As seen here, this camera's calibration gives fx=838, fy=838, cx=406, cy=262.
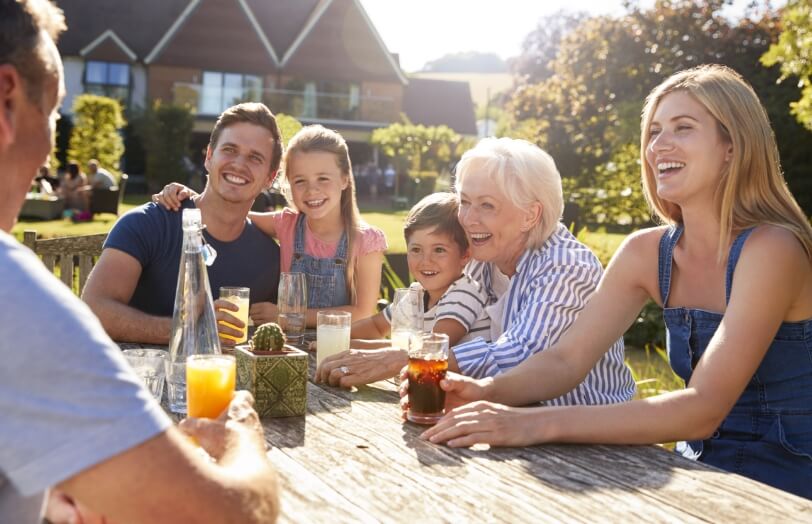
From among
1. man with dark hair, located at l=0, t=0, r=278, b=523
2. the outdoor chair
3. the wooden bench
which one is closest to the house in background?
the outdoor chair

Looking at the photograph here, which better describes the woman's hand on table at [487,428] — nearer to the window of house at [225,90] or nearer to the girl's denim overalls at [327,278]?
the girl's denim overalls at [327,278]

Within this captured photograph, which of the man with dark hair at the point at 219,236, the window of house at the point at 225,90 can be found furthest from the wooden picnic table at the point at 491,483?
the window of house at the point at 225,90

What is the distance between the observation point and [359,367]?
8.56 feet

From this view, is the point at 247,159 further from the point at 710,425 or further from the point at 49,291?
the point at 49,291

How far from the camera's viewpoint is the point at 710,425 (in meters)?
2.21

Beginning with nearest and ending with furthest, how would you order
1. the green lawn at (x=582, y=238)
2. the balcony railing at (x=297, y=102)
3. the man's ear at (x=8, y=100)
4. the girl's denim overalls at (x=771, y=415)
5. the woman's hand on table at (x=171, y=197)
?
the man's ear at (x=8, y=100) < the girl's denim overalls at (x=771, y=415) < the woman's hand on table at (x=171, y=197) < the green lawn at (x=582, y=238) < the balcony railing at (x=297, y=102)

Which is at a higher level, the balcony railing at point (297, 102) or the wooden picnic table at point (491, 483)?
the balcony railing at point (297, 102)

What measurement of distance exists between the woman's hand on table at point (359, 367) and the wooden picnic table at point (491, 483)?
0.42m

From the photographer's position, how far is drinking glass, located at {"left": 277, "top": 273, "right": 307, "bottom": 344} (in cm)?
313

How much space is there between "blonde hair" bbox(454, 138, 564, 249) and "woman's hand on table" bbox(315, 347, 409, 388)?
78cm

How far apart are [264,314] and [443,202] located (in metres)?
0.89

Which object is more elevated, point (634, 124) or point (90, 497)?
point (634, 124)

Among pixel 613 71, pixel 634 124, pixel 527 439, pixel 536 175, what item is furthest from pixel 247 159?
pixel 613 71

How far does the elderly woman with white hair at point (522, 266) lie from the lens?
273 cm
